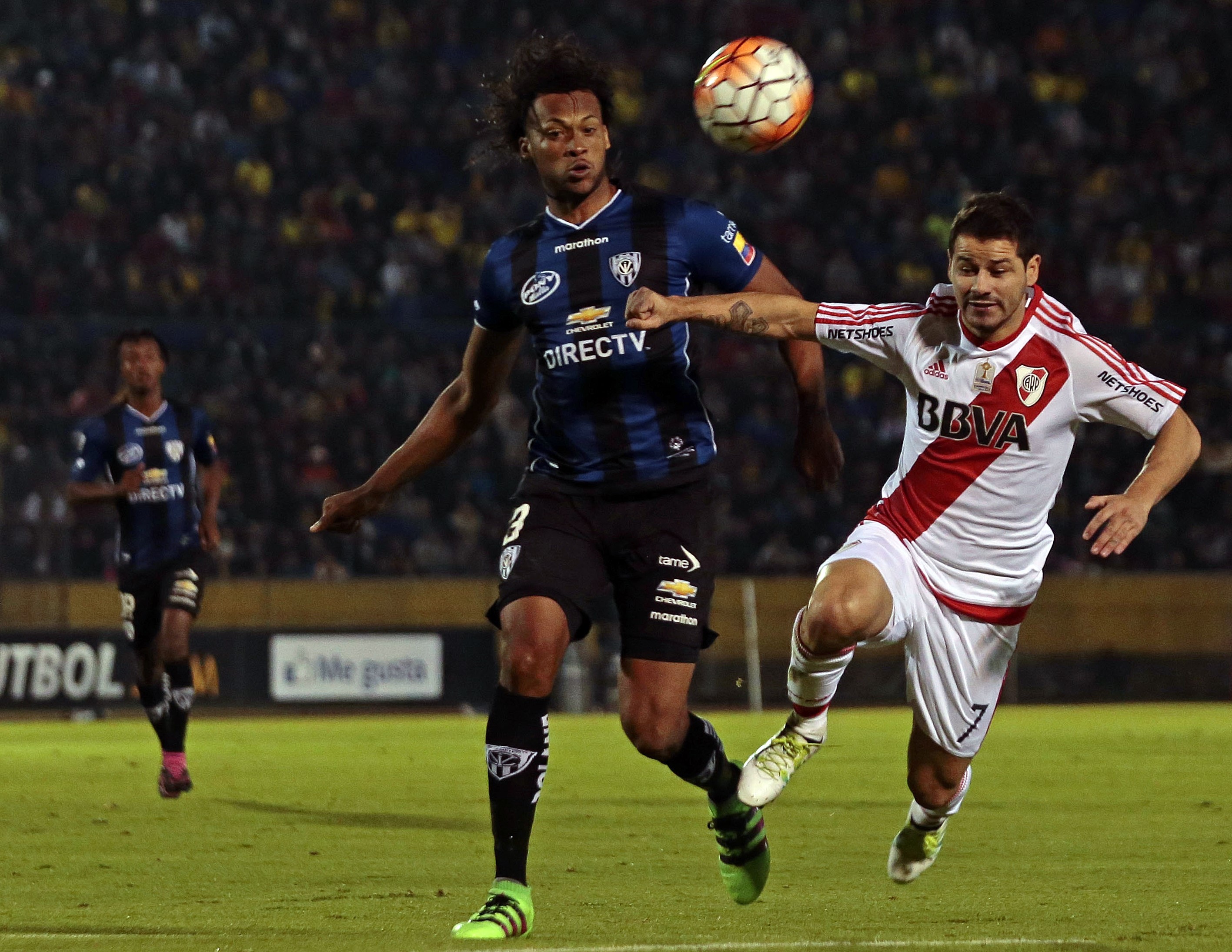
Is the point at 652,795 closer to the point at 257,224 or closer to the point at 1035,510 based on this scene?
the point at 1035,510

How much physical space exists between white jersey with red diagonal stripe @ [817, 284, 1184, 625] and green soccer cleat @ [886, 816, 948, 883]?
2.49 ft

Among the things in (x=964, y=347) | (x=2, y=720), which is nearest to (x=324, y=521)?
(x=964, y=347)

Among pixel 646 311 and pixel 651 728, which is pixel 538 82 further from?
→ pixel 651 728

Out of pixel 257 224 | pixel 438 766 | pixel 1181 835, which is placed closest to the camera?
pixel 1181 835

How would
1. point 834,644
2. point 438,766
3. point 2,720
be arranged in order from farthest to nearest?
1. point 2,720
2. point 438,766
3. point 834,644

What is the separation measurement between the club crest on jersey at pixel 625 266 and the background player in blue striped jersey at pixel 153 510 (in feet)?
18.6

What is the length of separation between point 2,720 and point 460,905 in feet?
44.2

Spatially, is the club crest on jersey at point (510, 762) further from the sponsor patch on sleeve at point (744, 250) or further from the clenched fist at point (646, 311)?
the sponsor patch on sleeve at point (744, 250)

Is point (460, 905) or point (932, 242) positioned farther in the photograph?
point (932, 242)

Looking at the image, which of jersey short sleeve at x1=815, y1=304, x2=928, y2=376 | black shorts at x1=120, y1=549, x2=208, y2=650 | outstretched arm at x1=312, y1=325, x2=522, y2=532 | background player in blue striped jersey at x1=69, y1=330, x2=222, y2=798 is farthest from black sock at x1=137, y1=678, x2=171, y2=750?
jersey short sleeve at x1=815, y1=304, x2=928, y2=376

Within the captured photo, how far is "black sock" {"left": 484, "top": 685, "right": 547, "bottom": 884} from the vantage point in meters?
5.45

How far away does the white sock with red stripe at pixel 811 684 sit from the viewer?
611cm

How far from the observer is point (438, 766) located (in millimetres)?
12594

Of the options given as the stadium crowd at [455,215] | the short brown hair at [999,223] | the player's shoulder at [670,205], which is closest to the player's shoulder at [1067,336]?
the short brown hair at [999,223]
